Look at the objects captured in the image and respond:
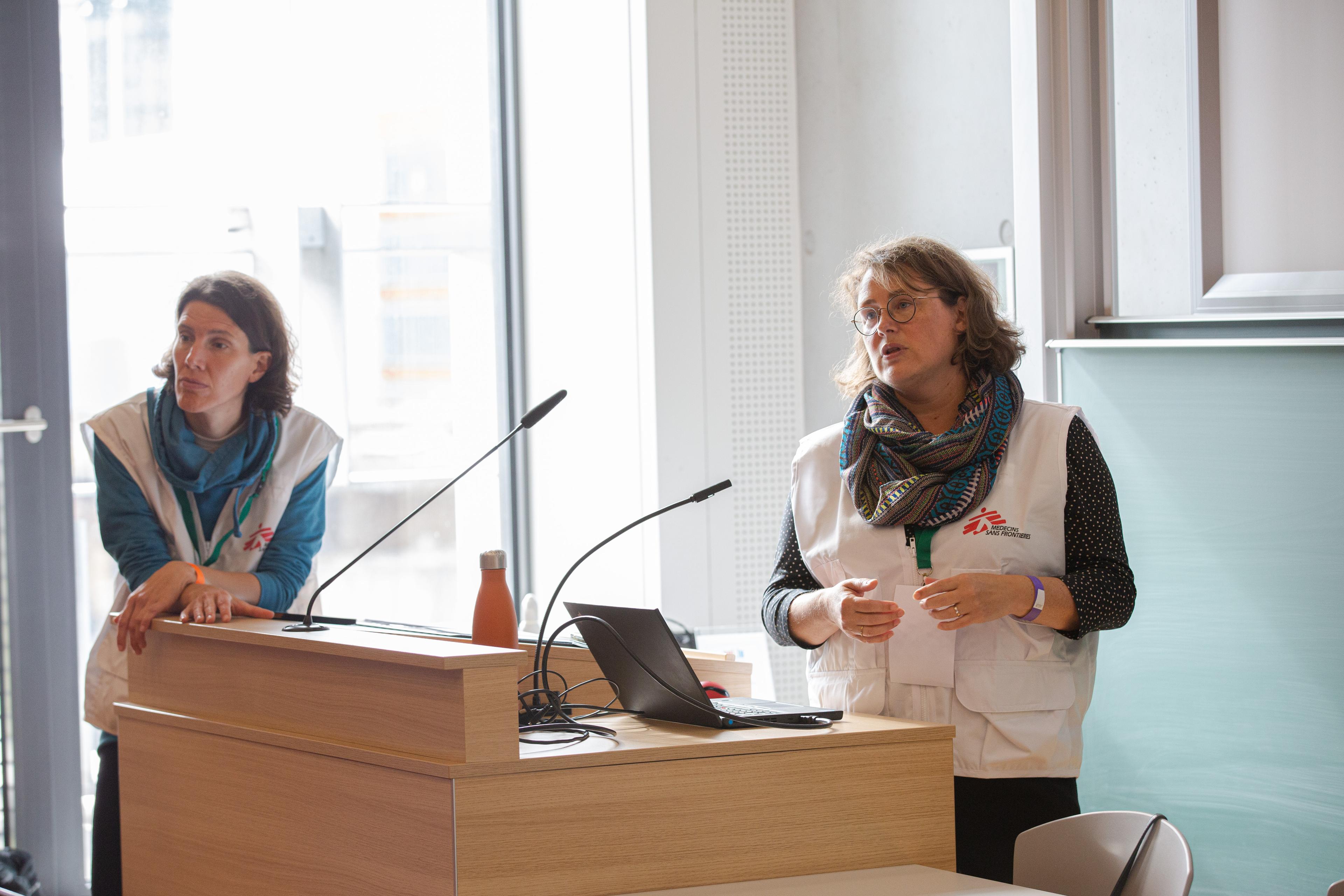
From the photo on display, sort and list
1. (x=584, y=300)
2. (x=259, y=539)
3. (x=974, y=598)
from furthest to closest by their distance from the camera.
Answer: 1. (x=584, y=300)
2. (x=259, y=539)
3. (x=974, y=598)

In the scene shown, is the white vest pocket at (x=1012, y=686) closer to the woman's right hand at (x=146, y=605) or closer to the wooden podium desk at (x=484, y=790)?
the wooden podium desk at (x=484, y=790)

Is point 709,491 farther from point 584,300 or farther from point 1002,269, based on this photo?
point 584,300

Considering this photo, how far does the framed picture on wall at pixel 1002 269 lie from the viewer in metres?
3.58

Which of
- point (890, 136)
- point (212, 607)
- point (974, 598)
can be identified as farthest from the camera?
point (890, 136)

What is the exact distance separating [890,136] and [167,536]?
2573mm

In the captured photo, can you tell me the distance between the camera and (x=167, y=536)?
8.53ft

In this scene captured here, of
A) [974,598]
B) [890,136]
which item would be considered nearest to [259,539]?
[974,598]

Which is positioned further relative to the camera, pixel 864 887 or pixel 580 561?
pixel 580 561

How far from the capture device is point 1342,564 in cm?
238

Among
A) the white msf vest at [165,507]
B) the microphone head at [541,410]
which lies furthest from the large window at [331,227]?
the microphone head at [541,410]

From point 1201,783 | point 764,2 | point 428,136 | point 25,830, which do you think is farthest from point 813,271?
point 25,830

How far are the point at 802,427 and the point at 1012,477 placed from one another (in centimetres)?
213

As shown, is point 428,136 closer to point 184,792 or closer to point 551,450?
point 551,450

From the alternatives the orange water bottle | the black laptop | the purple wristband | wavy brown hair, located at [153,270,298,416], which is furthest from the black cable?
wavy brown hair, located at [153,270,298,416]
